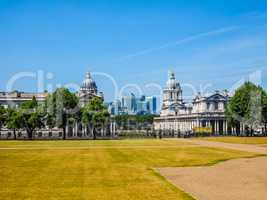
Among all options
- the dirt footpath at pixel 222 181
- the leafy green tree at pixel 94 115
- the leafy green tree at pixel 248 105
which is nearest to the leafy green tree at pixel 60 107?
the leafy green tree at pixel 94 115

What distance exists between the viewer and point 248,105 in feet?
379

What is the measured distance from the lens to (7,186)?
20.1 meters

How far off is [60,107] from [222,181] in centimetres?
8509

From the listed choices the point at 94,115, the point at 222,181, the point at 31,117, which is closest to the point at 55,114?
the point at 31,117

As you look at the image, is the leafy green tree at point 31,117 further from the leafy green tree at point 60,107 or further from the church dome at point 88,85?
the church dome at point 88,85

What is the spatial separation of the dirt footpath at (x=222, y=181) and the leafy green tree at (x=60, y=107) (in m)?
78.1

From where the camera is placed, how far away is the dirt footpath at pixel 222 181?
699 inches

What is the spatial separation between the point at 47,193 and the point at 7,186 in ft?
9.65

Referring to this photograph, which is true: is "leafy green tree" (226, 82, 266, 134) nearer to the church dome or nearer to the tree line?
the tree line

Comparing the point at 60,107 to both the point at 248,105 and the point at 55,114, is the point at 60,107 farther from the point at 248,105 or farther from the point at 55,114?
the point at 248,105

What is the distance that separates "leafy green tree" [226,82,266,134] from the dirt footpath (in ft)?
286

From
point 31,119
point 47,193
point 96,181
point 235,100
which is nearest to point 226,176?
point 96,181

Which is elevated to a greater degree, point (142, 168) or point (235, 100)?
point (235, 100)

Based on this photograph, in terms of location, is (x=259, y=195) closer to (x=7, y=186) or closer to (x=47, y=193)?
(x=47, y=193)
